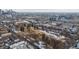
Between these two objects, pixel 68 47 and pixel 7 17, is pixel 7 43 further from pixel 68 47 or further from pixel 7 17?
pixel 68 47

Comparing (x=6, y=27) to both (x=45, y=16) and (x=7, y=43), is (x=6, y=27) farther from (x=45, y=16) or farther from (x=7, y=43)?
(x=45, y=16)

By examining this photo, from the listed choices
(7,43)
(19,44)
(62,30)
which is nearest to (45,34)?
(62,30)

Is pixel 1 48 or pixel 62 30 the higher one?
pixel 62 30
